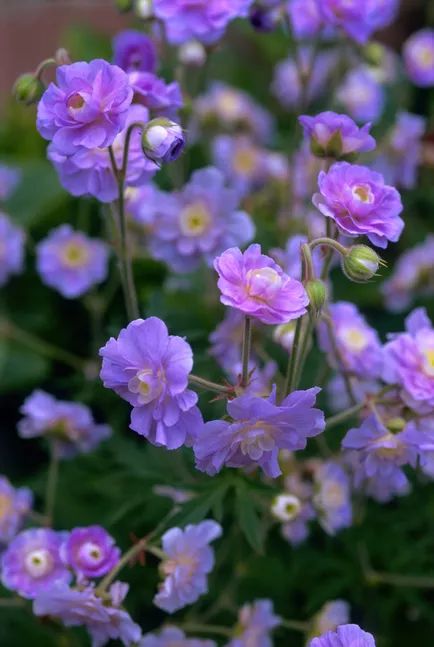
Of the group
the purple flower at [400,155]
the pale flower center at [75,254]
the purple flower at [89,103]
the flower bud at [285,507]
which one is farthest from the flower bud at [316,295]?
the purple flower at [400,155]

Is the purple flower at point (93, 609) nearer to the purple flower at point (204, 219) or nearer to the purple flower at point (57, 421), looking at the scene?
the purple flower at point (57, 421)

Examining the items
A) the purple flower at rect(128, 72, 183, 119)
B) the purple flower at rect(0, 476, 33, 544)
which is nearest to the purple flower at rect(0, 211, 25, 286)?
the purple flower at rect(0, 476, 33, 544)

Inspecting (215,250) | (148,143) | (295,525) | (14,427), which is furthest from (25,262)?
(148,143)

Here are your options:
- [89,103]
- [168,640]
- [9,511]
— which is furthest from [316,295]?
[9,511]

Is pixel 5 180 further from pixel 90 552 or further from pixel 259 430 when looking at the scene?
pixel 259 430

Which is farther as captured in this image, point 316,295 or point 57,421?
point 57,421

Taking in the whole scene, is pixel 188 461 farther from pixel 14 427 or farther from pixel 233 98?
pixel 233 98
